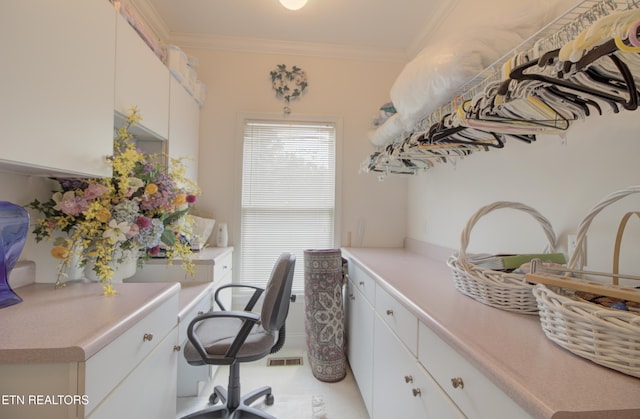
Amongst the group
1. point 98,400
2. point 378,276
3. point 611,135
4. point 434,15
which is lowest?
point 98,400

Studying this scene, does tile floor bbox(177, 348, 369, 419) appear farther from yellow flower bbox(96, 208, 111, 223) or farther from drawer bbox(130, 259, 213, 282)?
yellow flower bbox(96, 208, 111, 223)

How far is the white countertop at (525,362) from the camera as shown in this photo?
481 millimetres

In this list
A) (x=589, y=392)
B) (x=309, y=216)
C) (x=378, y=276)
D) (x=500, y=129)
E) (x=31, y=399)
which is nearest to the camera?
(x=589, y=392)

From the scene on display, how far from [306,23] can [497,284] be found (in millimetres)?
2309

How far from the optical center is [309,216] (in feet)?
8.79

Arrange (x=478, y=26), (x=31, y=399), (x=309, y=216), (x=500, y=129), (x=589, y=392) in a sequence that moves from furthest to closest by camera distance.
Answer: (x=309, y=216), (x=478, y=26), (x=500, y=129), (x=31, y=399), (x=589, y=392)

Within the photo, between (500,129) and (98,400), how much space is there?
1.45 meters

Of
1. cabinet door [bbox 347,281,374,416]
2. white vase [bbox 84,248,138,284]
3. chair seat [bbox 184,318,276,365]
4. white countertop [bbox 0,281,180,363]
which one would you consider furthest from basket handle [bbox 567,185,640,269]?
white vase [bbox 84,248,138,284]

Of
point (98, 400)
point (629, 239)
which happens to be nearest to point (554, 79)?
point (629, 239)

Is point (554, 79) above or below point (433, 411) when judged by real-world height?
above

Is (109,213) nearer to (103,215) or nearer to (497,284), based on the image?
(103,215)

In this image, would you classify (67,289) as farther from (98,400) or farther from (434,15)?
(434,15)

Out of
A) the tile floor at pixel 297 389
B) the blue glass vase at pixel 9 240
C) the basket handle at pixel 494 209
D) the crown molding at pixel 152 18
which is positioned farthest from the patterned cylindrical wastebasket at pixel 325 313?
the crown molding at pixel 152 18

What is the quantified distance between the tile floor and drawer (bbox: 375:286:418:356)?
2.58 ft
